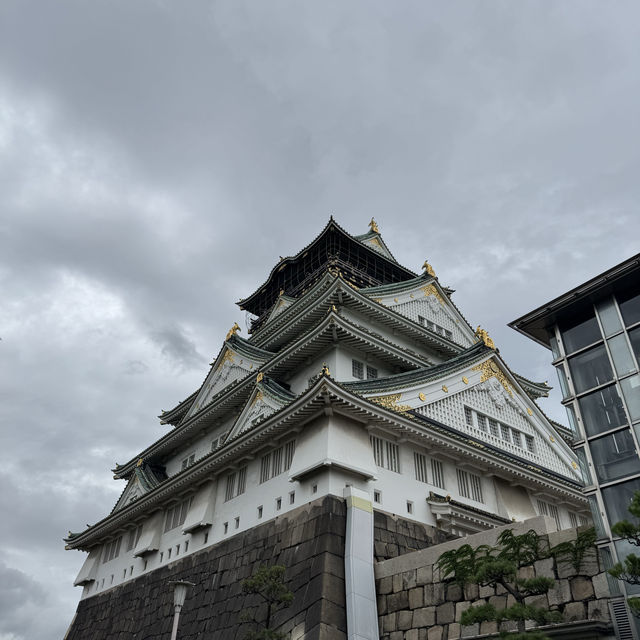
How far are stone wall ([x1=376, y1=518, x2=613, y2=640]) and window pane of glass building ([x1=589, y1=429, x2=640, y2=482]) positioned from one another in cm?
180

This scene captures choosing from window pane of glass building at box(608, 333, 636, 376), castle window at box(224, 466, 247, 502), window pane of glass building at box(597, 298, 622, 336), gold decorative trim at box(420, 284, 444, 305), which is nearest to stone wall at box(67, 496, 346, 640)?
castle window at box(224, 466, 247, 502)

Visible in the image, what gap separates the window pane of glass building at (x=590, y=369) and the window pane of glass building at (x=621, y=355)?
18 centimetres

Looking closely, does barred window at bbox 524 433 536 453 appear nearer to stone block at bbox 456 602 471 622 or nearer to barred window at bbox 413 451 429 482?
barred window at bbox 413 451 429 482

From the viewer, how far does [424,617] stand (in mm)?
15086

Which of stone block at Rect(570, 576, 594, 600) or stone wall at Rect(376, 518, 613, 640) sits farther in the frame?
stone block at Rect(570, 576, 594, 600)

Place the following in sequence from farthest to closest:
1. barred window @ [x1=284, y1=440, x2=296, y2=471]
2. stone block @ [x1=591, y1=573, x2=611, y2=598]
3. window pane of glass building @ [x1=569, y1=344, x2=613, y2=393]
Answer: barred window @ [x1=284, y1=440, x2=296, y2=471]
window pane of glass building @ [x1=569, y1=344, x2=613, y2=393]
stone block @ [x1=591, y1=573, x2=611, y2=598]

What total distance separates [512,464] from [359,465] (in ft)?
21.2

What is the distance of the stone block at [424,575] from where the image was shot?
15461mm

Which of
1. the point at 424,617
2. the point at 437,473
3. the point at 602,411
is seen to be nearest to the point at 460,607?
the point at 424,617

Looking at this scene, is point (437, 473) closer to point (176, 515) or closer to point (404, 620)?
point (404, 620)

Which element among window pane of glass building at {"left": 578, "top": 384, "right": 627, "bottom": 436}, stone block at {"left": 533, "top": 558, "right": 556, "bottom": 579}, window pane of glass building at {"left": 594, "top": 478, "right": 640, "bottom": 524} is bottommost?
stone block at {"left": 533, "top": 558, "right": 556, "bottom": 579}

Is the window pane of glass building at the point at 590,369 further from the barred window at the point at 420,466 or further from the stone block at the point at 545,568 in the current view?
the barred window at the point at 420,466

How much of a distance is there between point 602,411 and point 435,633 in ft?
22.7

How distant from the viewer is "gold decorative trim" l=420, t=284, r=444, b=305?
110 feet
